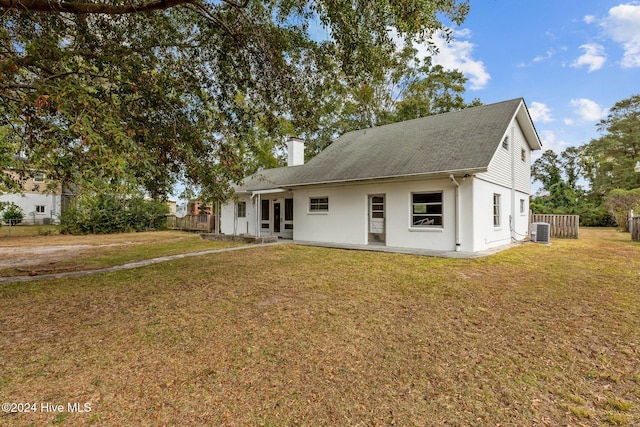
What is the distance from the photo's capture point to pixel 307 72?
23.5 ft

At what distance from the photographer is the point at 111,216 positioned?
20.7m

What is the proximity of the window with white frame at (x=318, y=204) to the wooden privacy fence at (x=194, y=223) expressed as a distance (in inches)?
390

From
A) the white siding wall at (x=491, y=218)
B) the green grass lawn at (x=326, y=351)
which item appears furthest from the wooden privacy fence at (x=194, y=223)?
the white siding wall at (x=491, y=218)

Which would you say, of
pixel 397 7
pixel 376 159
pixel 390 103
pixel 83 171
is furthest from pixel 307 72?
pixel 390 103

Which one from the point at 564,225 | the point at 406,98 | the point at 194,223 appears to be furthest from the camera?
the point at 406,98

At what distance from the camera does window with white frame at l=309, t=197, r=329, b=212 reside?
13.5 metres

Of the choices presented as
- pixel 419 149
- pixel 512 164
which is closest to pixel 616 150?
pixel 512 164

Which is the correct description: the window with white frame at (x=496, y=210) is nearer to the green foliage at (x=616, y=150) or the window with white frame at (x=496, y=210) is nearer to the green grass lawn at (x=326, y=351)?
the green grass lawn at (x=326, y=351)

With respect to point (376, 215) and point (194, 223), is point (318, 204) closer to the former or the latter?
point (376, 215)

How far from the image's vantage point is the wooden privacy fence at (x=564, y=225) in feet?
46.3

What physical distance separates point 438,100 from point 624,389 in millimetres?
25276

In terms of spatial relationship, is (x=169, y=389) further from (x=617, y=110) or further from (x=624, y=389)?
(x=617, y=110)

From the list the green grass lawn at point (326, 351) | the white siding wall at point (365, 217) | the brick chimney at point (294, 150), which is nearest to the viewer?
the green grass lawn at point (326, 351)

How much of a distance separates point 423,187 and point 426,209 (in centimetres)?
78
